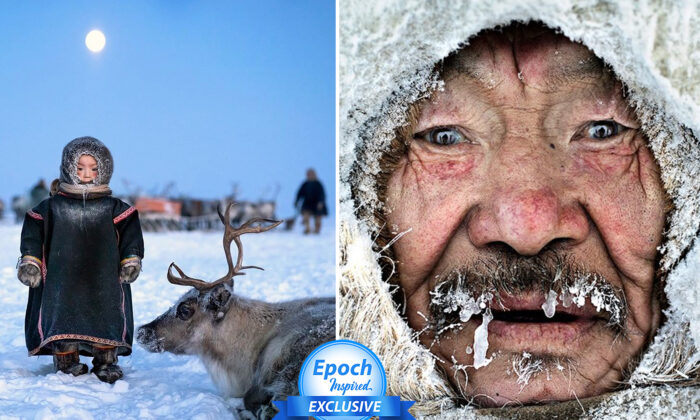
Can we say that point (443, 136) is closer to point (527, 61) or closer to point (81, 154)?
point (527, 61)

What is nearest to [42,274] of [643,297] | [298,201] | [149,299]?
[149,299]

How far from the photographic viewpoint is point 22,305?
280 cm

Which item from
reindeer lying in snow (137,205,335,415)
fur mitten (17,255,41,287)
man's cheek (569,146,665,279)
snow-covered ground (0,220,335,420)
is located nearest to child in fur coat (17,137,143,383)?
fur mitten (17,255,41,287)

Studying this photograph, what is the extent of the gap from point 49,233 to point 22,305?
0.89m

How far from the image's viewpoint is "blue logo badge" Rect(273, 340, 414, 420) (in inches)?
69.3

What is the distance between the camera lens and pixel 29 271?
2.03m

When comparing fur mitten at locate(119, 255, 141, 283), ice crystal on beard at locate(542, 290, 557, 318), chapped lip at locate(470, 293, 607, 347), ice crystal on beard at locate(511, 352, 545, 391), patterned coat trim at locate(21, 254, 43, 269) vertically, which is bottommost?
ice crystal on beard at locate(511, 352, 545, 391)

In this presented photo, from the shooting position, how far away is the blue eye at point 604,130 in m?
1.73

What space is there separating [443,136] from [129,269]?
3.53 feet

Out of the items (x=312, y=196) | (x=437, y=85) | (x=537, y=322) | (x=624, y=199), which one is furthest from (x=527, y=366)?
(x=312, y=196)

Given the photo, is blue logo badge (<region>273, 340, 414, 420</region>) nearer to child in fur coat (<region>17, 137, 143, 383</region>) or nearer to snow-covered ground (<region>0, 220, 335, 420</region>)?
snow-covered ground (<region>0, 220, 335, 420</region>)

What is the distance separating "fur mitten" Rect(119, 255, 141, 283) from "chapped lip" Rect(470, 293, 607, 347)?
3.49 ft

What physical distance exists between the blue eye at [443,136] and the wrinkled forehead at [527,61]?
15 cm

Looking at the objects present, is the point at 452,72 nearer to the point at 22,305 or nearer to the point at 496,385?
the point at 496,385
